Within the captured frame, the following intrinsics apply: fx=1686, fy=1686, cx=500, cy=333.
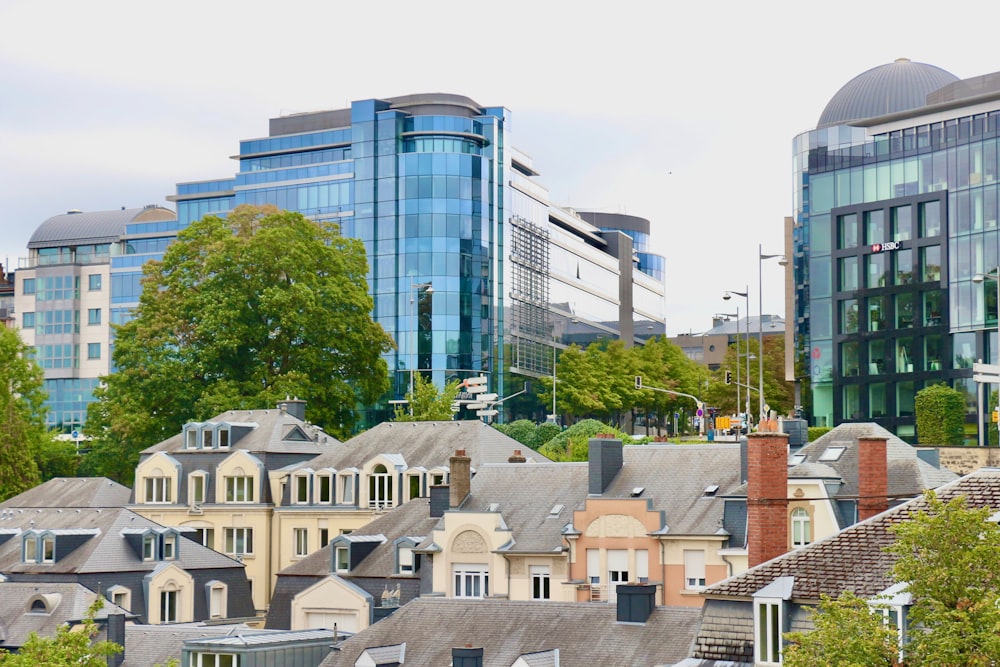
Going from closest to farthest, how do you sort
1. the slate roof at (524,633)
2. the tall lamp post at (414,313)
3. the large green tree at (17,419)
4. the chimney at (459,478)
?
the slate roof at (524,633), the chimney at (459,478), the large green tree at (17,419), the tall lamp post at (414,313)

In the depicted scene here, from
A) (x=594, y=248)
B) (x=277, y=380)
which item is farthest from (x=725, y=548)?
(x=594, y=248)

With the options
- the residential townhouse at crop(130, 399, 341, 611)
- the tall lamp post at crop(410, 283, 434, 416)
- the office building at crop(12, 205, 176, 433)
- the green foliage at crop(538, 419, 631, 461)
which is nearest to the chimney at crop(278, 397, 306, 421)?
the residential townhouse at crop(130, 399, 341, 611)

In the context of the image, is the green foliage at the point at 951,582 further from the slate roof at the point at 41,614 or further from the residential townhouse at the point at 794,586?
the slate roof at the point at 41,614

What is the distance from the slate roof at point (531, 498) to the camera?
6191 cm

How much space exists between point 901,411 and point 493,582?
4414cm

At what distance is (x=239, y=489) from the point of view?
3012 inches

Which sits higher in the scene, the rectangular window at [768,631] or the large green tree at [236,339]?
the large green tree at [236,339]

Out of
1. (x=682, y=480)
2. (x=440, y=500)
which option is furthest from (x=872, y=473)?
(x=440, y=500)

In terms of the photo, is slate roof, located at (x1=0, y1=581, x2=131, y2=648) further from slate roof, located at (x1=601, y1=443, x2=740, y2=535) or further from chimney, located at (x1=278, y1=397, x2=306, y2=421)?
slate roof, located at (x1=601, y1=443, x2=740, y2=535)

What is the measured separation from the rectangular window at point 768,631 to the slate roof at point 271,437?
47397 mm

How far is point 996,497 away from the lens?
31.4 m

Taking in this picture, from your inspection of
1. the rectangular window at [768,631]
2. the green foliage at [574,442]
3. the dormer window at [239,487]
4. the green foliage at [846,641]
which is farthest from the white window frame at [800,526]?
the green foliage at [846,641]

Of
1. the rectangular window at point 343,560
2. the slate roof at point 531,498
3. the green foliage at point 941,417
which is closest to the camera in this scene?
the slate roof at point 531,498

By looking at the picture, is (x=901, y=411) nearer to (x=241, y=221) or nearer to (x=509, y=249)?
(x=509, y=249)
